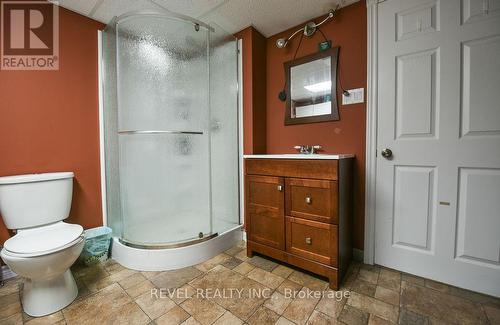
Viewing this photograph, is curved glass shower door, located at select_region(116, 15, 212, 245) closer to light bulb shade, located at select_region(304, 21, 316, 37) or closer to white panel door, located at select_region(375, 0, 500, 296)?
light bulb shade, located at select_region(304, 21, 316, 37)

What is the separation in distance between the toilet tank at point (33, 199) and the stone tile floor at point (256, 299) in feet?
1.49

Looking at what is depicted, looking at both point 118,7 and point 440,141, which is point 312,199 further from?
point 118,7

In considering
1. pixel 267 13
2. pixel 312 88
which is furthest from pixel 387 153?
pixel 267 13

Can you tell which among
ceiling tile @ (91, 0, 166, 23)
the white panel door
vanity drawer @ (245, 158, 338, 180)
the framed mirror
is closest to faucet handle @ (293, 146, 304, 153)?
the framed mirror

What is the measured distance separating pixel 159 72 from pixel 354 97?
5.17 ft

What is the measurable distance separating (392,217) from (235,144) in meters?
1.47

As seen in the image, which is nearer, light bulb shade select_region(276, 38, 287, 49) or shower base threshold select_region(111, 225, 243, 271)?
shower base threshold select_region(111, 225, 243, 271)

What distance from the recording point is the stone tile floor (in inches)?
45.8

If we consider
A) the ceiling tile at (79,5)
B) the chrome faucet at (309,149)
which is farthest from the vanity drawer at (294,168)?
the ceiling tile at (79,5)

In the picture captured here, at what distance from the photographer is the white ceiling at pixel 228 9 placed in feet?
5.53

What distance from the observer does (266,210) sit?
1.68m

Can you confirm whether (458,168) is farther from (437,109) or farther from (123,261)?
(123,261)

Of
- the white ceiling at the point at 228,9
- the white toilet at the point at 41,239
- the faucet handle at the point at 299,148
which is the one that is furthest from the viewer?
the faucet handle at the point at 299,148

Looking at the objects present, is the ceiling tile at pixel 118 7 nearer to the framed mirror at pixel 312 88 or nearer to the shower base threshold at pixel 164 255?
the framed mirror at pixel 312 88
